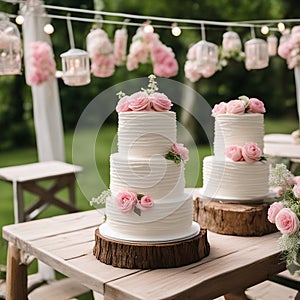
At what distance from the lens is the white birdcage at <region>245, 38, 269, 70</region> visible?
4.00m

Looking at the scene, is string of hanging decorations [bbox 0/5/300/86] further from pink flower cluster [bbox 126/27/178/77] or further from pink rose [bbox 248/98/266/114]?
pink rose [bbox 248/98/266/114]

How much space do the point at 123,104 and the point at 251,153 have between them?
0.64 m

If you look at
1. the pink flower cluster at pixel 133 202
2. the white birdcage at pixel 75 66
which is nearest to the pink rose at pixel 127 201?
the pink flower cluster at pixel 133 202

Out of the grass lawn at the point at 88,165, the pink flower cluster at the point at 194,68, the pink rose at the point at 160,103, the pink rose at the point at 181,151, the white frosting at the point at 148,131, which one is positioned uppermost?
the pink flower cluster at the point at 194,68

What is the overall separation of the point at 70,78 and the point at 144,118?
171 centimetres

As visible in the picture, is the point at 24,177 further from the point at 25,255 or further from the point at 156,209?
the point at 156,209

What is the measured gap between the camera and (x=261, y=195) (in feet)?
7.98

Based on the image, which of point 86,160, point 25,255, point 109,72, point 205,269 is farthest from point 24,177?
point 205,269

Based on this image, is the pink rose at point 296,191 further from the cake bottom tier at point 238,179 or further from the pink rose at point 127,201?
the pink rose at point 127,201

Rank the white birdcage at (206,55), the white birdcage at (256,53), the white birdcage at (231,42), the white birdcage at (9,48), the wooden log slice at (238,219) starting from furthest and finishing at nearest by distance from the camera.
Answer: the white birdcage at (231,42) < the white birdcage at (256,53) < the white birdcage at (206,55) < the white birdcage at (9,48) < the wooden log slice at (238,219)

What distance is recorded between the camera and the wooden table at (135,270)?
1.78 m

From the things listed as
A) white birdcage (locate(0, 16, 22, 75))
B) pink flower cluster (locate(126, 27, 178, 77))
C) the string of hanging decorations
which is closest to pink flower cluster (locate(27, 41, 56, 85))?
the string of hanging decorations

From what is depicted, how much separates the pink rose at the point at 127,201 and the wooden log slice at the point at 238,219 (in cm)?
53

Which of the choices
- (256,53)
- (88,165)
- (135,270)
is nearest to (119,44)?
(256,53)
